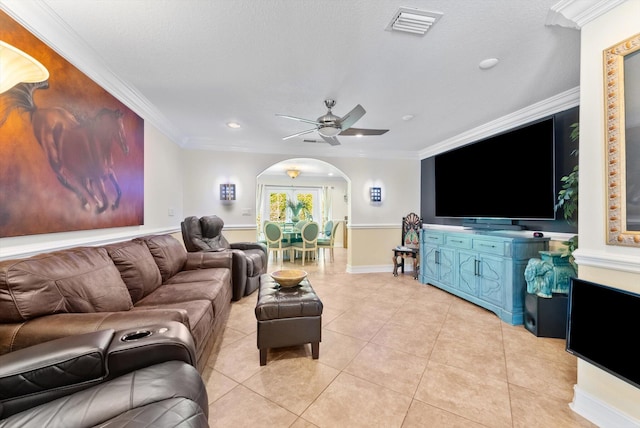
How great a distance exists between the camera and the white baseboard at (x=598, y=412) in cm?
135

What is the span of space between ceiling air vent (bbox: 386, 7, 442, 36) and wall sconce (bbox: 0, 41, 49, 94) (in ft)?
6.16

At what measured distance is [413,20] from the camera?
64.3 inches

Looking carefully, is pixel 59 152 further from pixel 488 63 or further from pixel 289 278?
pixel 488 63

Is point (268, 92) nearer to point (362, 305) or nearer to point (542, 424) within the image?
point (362, 305)

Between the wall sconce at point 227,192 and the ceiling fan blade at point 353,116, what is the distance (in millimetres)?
2752

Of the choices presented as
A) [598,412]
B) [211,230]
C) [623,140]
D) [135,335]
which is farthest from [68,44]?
[598,412]

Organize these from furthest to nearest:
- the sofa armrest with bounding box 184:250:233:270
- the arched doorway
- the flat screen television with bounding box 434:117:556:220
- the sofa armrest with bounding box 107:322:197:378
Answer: the arched doorway < the sofa armrest with bounding box 184:250:233:270 < the flat screen television with bounding box 434:117:556:220 < the sofa armrest with bounding box 107:322:197:378

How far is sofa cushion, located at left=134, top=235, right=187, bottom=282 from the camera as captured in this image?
100 inches

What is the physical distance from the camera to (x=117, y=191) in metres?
2.43

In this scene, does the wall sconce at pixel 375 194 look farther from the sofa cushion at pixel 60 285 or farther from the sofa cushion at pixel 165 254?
the sofa cushion at pixel 60 285

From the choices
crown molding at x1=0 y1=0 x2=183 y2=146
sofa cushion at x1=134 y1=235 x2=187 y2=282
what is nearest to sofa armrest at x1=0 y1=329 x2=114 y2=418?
sofa cushion at x1=134 y1=235 x2=187 y2=282

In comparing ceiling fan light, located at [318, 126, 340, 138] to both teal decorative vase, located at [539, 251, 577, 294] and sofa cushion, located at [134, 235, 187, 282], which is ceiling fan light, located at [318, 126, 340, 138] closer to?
sofa cushion, located at [134, 235, 187, 282]

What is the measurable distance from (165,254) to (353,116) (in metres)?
2.37

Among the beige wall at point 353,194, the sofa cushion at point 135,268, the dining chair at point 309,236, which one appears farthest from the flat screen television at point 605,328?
the dining chair at point 309,236
